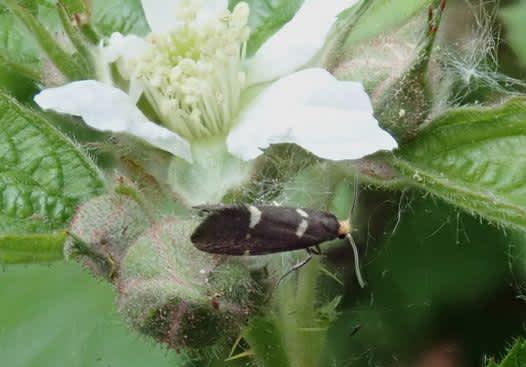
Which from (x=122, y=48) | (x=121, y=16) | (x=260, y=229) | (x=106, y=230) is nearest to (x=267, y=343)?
(x=260, y=229)

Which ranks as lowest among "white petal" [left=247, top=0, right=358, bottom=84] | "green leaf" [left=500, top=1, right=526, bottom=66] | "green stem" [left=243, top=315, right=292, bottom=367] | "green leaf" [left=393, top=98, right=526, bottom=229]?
"green stem" [left=243, top=315, right=292, bottom=367]

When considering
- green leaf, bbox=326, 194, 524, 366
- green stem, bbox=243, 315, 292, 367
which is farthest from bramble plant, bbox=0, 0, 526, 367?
green leaf, bbox=326, 194, 524, 366

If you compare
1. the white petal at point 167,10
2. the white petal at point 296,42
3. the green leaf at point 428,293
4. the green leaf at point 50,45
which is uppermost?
the green leaf at point 50,45

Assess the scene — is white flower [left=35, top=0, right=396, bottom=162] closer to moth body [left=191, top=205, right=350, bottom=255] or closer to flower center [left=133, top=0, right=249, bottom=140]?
flower center [left=133, top=0, right=249, bottom=140]

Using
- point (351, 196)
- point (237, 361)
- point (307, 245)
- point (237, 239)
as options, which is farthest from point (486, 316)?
point (237, 239)

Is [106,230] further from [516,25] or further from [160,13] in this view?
[516,25]

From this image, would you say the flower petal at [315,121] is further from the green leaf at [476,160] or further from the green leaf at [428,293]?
the green leaf at [428,293]

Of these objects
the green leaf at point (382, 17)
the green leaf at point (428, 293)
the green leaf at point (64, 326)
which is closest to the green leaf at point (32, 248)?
the green leaf at point (64, 326)

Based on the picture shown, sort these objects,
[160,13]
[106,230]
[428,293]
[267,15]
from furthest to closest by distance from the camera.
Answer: [428,293], [267,15], [160,13], [106,230]
